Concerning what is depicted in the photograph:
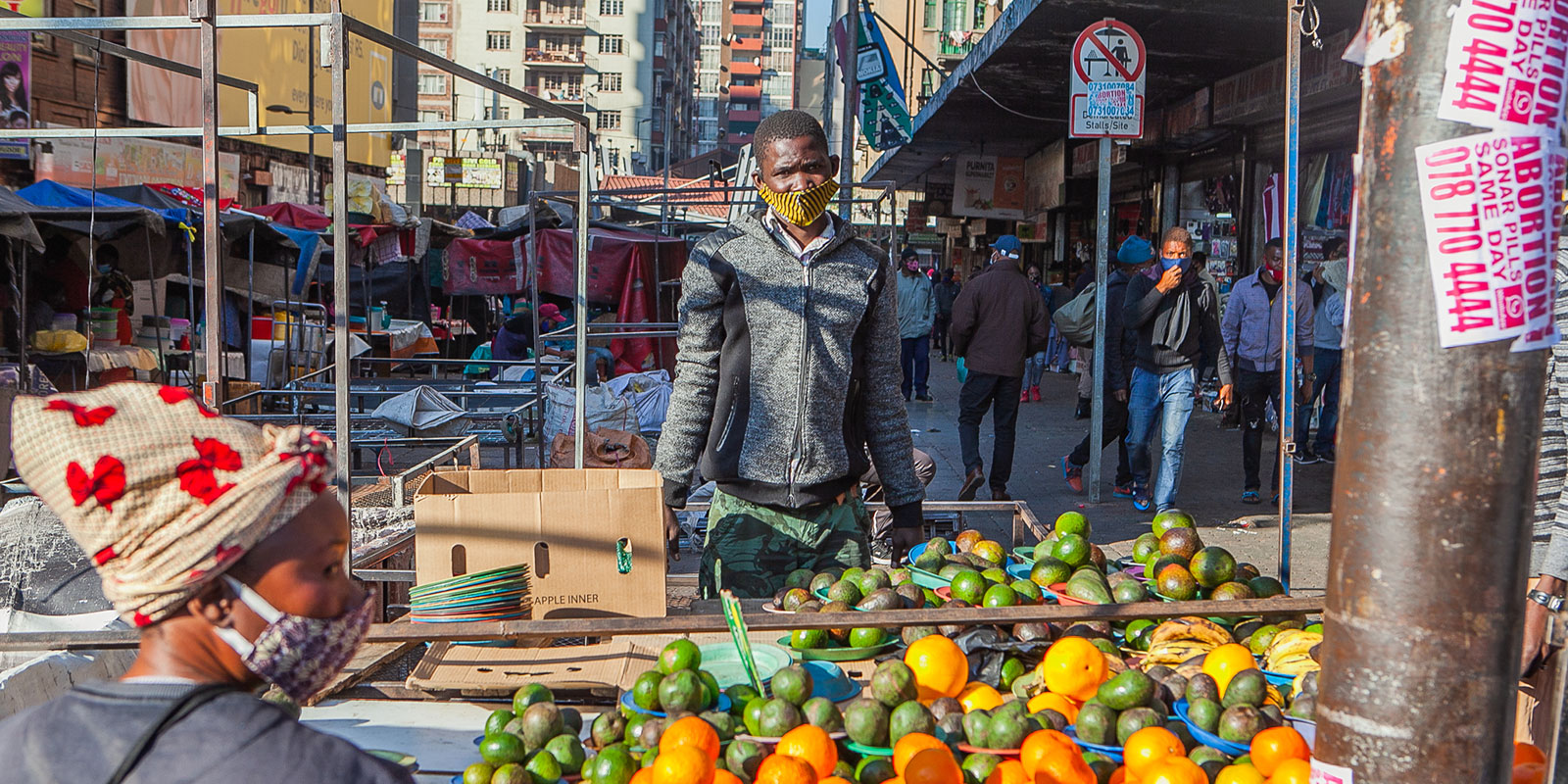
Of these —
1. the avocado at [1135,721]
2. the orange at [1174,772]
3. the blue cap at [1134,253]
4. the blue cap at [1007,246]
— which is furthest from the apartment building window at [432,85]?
the orange at [1174,772]

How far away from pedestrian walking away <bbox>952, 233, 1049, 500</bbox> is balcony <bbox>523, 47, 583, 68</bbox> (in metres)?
87.3

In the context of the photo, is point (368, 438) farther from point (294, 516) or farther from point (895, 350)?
point (294, 516)

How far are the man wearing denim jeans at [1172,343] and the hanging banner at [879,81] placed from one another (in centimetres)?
855

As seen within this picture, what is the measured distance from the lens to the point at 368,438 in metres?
7.35

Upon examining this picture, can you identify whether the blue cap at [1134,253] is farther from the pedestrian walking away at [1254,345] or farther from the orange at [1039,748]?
the orange at [1039,748]

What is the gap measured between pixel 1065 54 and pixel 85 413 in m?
12.0

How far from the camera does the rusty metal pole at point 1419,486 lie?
142cm

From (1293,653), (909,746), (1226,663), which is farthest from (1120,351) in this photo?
(909,746)

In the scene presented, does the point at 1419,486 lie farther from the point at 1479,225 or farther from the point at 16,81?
the point at 16,81

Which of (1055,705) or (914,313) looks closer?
(1055,705)

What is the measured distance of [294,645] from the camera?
1379mm

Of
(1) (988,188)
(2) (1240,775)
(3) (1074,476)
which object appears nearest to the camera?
(2) (1240,775)

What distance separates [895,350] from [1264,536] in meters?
5.25

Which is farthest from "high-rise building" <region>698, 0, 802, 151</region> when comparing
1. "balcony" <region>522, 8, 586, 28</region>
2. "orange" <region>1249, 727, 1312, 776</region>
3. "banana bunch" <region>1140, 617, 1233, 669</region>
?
"orange" <region>1249, 727, 1312, 776</region>
